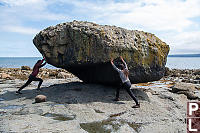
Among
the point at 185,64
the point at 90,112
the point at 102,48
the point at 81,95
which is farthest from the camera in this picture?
the point at 185,64

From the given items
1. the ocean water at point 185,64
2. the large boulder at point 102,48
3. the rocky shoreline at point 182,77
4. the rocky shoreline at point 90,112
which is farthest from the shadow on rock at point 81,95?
the ocean water at point 185,64

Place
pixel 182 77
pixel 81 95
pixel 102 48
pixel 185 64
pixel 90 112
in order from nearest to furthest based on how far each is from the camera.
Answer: pixel 90 112
pixel 102 48
pixel 81 95
pixel 182 77
pixel 185 64

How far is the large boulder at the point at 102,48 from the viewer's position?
8734mm

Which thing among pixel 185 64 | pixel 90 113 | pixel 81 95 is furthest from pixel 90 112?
pixel 185 64

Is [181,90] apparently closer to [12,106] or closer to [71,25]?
[71,25]

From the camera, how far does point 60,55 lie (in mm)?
9523

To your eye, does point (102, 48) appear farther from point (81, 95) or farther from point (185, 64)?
point (185, 64)

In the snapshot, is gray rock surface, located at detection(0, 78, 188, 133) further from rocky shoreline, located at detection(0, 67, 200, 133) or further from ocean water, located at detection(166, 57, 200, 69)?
ocean water, located at detection(166, 57, 200, 69)

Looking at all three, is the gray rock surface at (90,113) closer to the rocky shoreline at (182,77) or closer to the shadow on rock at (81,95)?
the shadow on rock at (81,95)

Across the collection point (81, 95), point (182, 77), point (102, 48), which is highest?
point (102, 48)

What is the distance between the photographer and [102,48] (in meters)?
8.59

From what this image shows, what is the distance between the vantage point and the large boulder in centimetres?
873

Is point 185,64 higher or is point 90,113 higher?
point 185,64

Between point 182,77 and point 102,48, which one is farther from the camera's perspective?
point 182,77
